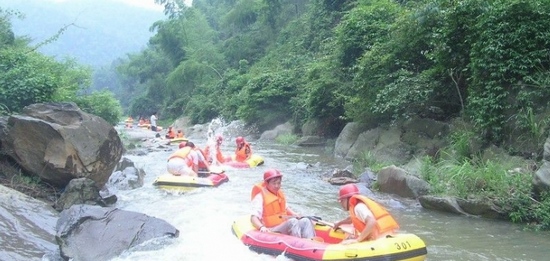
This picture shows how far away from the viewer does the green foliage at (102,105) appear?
55.3 ft

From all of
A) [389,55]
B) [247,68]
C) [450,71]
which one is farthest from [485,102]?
[247,68]

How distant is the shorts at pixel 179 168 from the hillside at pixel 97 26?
108 meters

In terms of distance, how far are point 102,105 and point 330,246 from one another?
13762 mm

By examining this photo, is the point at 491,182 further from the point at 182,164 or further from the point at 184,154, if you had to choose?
the point at 184,154

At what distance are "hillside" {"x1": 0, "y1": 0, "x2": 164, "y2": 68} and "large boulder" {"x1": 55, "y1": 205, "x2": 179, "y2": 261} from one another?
113m

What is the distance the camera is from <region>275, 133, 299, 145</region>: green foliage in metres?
23.9

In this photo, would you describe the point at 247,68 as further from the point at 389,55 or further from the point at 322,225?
the point at 322,225

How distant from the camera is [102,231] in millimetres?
7332

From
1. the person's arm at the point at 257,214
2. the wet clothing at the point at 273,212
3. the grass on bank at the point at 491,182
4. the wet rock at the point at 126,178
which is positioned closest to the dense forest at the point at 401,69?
the grass on bank at the point at 491,182

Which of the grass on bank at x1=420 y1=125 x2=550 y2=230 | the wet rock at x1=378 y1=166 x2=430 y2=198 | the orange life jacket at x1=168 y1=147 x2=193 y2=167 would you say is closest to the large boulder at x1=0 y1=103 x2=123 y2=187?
the orange life jacket at x1=168 y1=147 x2=193 y2=167

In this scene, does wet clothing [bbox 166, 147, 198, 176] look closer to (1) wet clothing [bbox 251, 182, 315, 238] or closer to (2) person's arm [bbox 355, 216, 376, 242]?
(1) wet clothing [bbox 251, 182, 315, 238]

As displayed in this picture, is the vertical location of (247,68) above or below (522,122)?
above

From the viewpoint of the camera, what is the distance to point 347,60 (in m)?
19.7

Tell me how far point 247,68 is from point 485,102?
32.1m
